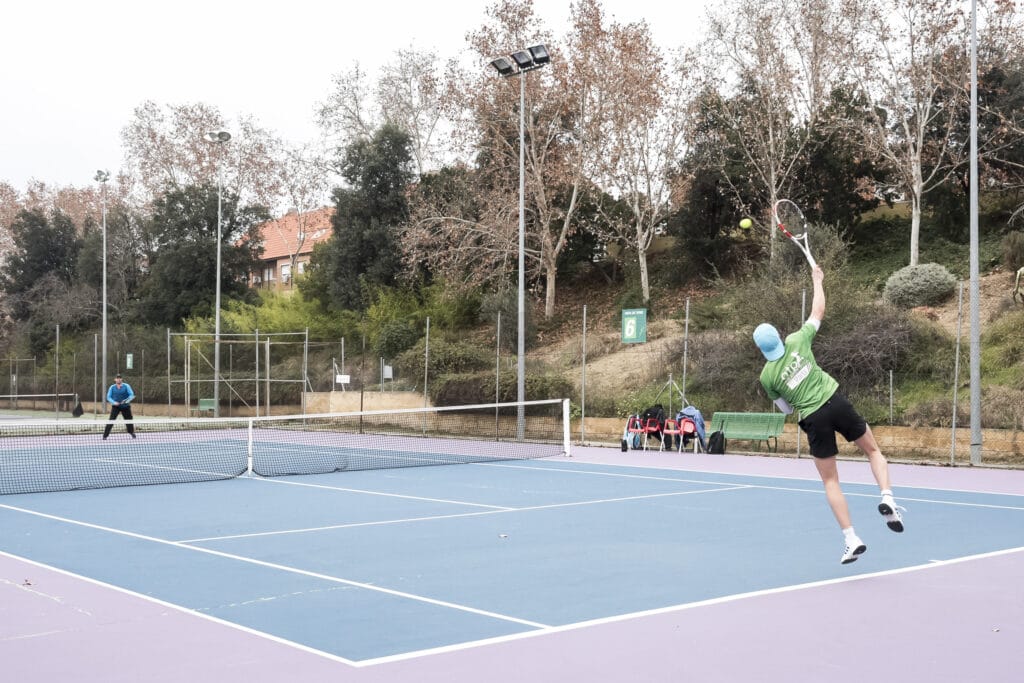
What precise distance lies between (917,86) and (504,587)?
26.6m

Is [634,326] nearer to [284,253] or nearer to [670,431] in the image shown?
[670,431]

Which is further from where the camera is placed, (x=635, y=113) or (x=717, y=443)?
(x=635, y=113)

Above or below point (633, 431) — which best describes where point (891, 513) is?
above

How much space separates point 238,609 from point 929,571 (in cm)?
451

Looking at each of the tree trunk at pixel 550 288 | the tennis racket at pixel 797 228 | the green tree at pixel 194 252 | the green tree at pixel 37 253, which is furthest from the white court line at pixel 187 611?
the green tree at pixel 37 253

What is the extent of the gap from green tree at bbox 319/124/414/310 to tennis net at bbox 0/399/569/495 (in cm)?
1002

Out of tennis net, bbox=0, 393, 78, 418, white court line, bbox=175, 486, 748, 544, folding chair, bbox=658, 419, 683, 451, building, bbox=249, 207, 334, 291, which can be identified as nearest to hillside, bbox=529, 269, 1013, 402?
folding chair, bbox=658, 419, 683, 451

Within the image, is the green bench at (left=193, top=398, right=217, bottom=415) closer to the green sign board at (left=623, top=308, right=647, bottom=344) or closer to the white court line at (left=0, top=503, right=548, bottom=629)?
the green sign board at (left=623, top=308, right=647, bottom=344)

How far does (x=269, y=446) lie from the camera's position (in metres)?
22.3

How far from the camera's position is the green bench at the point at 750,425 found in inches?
760

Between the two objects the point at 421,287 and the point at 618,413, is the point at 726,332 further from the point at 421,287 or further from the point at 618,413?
the point at 421,287

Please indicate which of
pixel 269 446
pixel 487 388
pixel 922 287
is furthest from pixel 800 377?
pixel 922 287

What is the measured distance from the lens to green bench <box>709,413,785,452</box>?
19.3 metres

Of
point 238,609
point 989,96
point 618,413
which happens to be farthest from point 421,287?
point 238,609
